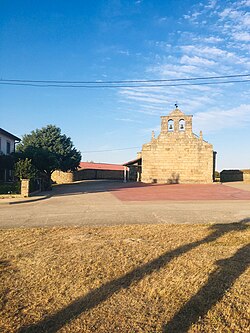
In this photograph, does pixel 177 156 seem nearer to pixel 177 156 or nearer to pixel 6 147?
pixel 177 156

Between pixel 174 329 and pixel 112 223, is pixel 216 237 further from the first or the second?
pixel 174 329

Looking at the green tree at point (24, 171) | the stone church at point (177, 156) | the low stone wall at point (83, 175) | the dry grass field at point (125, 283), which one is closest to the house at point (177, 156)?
the stone church at point (177, 156)

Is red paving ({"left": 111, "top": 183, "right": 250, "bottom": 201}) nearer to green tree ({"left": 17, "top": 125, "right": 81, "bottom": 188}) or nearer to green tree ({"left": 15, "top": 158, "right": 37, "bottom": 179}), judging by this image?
green tree ({"left": 15, "top": 158, "right": 37, "bottom": 179})

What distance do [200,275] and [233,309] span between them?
38.3 inches

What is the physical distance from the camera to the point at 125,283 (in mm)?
3971

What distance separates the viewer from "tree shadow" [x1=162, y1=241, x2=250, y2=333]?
9.70 feet

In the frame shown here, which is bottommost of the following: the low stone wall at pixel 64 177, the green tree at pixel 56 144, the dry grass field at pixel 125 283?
the dry grass field at pixel 125 283

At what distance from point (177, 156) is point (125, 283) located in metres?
31.9

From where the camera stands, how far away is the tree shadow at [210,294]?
9.70 ft

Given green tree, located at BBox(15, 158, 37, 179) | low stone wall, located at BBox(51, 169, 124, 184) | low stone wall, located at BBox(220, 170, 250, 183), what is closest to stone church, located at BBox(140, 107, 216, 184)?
low stone wall, located at BBox(220, 170, 250, 183)

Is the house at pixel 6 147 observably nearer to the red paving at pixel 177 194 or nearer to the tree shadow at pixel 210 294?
the red paving at pixel 177 194

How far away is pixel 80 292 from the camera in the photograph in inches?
145

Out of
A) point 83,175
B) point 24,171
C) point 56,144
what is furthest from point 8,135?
point 83,175

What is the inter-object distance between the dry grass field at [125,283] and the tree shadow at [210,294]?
1 cm
